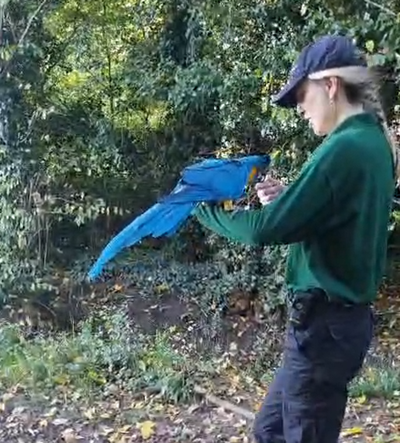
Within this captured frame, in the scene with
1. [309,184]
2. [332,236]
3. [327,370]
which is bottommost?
[327,370]

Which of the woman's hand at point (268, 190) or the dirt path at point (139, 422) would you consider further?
the dirt path at point (139, 422)

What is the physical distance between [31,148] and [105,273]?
190cm

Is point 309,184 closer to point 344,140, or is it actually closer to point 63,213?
point 344,140

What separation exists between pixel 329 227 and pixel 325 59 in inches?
17.9

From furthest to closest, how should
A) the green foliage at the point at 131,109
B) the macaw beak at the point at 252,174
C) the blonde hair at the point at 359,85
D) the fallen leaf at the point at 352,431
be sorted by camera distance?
the green foliage at the point at 131,109, the fallen leaf at the point at 352,431, the macaw beak at the point at 252,174, the blonde hair at the point at 359,85

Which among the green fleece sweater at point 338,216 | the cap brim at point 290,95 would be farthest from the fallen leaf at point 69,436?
the cap brim at point 290,95

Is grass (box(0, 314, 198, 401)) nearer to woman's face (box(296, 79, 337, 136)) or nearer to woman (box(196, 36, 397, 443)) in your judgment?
woman (box(196, 36, 397, 443))

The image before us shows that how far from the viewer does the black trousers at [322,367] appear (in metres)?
2.31

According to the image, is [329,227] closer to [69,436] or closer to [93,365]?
[69,436]

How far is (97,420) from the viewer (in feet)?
14.7

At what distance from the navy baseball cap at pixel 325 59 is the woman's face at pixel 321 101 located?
29 mm

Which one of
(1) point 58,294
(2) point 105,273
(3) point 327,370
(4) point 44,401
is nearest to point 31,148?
(1) point 58,294

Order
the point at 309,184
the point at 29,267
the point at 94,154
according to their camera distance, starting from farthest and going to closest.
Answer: the point at 94,154, the point at 29,267, the point at 309,184

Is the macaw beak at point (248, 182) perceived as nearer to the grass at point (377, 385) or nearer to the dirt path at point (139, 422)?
the dirt path at point (139, 422)
